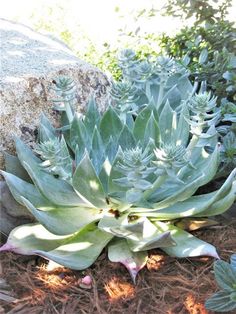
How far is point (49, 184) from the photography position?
220 centimetres

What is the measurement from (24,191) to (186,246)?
0.67 metres

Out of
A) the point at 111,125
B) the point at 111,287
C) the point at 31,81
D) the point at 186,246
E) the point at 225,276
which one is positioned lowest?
the point at 111,287

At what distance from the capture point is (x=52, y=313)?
6.30 ft

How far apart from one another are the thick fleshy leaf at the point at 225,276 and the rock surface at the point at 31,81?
3.60 feet

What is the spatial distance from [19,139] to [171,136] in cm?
A: 64

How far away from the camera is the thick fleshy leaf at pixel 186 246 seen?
6.73ft

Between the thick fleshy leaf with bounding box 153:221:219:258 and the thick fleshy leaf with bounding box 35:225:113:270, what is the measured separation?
0.78 feet

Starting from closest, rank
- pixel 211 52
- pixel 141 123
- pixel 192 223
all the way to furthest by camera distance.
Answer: pixel 192 223 → pixel 141 123 → pixel 211 52

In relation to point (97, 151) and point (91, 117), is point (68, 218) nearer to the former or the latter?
point (97, 151)

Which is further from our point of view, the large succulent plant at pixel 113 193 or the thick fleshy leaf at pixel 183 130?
the thick fleshy leaf at pixel 183 130

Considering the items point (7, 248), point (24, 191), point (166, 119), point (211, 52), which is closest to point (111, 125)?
point (166, 119)

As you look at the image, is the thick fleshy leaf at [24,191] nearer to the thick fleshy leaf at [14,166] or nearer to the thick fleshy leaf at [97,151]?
the thick fleshy leaf at [14,166]

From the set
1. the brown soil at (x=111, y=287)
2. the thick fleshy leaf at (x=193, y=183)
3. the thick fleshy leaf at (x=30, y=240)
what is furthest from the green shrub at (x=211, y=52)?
the thick fleshy leaf at (x=30, y=240)

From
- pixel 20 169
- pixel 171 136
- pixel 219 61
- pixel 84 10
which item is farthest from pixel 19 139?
pixel 84 10
